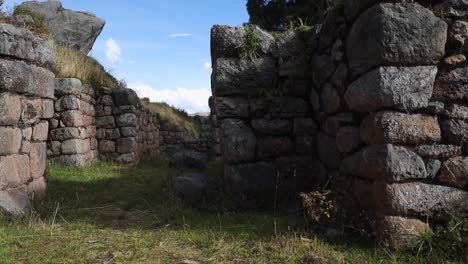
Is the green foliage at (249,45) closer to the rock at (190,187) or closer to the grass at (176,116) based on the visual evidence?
the rock at (190,187)

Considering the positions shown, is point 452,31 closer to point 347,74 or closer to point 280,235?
point 347,74

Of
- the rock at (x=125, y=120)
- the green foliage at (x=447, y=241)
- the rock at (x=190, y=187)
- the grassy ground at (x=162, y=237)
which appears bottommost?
the grassy ground at (x=162, y=237)

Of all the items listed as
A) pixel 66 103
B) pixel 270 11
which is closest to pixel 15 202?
pixel 66 103

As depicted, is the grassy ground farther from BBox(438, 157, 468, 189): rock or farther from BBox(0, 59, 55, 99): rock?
BBox(0, 59, 55, 99): rock

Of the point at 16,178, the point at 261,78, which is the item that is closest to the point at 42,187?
the point at 16,178

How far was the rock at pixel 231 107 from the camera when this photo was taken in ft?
15.8

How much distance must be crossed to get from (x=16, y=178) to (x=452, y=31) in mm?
4468

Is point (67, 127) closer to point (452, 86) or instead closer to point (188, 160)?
point (188, 160)

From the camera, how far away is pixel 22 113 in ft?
15.9

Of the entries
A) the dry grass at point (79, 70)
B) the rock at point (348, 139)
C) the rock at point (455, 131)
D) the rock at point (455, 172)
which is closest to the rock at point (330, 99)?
the rock at point (348, 139)

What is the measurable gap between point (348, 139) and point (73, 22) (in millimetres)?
16969

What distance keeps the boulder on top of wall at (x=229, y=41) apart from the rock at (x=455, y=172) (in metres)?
2.41

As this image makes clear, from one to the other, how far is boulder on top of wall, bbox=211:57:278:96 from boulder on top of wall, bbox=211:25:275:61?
0.31ft

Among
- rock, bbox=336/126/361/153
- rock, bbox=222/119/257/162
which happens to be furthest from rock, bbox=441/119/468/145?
rock, bbox=222/119/257/162
